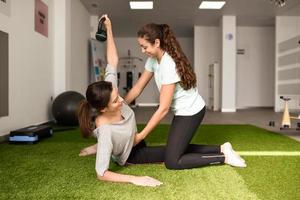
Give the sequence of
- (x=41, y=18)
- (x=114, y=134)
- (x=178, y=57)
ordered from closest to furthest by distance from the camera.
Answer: (x=114, y=134) → (x=178, y=57) → (x=41, y=18)

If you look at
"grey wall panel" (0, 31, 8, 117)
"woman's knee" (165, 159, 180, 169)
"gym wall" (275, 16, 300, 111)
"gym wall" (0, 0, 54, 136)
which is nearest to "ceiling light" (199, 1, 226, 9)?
"gym wall" (275, 16, 300, 111)

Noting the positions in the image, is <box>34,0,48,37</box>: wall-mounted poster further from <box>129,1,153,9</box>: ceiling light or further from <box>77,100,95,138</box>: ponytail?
<box>77,100,95,138</box>: ponytail

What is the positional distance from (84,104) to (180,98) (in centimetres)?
67

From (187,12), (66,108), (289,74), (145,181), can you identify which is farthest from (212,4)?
(145,181)

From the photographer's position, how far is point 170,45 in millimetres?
2215

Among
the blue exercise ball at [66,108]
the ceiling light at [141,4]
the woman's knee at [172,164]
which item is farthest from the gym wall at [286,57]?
the woman's knee at [172,164]

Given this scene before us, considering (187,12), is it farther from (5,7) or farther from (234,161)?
(234,161)

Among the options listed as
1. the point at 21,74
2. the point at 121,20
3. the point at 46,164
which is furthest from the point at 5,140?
the point at 121,20

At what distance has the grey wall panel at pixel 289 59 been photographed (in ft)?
29.7

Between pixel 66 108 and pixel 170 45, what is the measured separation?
10.8 feet

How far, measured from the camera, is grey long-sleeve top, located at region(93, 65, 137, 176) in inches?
75.7

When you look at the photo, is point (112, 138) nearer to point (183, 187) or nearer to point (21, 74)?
point (183, 187)

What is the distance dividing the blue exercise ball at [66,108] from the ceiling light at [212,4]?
14.8ft

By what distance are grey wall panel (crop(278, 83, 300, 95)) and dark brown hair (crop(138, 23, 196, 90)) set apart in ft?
25.4
